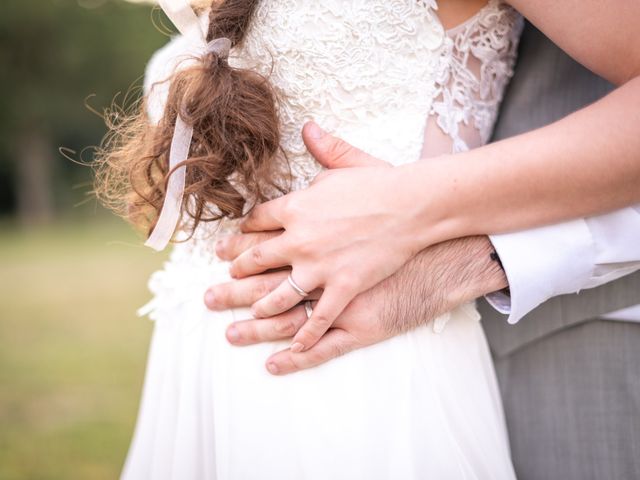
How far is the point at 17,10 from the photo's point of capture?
21141mm

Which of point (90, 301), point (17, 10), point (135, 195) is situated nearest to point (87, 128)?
point (17, 10)

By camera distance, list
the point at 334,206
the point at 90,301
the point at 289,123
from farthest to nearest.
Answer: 1. the point at 90,301
2. the point at 289,123
3. the point at 334,206

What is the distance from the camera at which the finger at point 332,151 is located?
1.32 m

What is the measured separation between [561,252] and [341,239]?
48cm

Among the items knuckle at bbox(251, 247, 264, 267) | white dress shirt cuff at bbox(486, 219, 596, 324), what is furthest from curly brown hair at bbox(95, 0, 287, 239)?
white dress shirt cuff at bbox(486, 219, 596, 324)

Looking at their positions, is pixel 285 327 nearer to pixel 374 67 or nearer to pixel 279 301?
pixel 279 301

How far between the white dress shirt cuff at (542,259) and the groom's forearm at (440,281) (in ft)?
0.14

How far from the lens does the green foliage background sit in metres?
4.67

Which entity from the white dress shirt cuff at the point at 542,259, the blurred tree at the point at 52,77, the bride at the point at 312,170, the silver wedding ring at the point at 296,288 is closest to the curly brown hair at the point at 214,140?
the bride at the point at 312,170

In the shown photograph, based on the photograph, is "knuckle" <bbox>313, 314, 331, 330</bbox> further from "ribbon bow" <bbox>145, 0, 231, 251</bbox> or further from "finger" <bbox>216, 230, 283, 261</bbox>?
"ribbon bow" <bbox>145, 0, 231, 251</bbox>

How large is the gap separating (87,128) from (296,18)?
24067mm

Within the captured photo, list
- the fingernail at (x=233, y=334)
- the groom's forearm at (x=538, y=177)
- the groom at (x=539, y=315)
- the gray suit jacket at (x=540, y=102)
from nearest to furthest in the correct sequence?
the groom's forearm at (x=538, y=177)
the groom at (x=539, y=315)
the fingernail at (x=233, y=334)
the gray suit jacket at (x=540, y=102)

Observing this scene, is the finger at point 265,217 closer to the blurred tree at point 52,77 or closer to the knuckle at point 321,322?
the knuckle at point 321,322

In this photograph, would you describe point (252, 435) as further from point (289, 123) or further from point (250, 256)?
point (289, 123)
